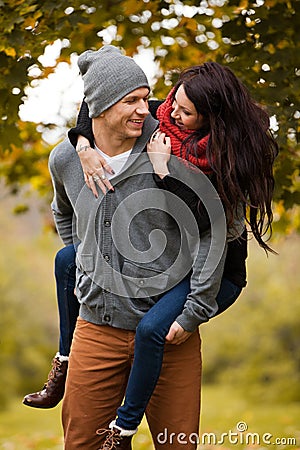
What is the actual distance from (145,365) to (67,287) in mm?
498

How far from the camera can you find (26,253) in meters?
19.0

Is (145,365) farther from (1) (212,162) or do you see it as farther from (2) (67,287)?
(1) (212,162)

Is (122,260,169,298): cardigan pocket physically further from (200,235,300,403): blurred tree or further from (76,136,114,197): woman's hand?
(200,235,300,403): blurred tree

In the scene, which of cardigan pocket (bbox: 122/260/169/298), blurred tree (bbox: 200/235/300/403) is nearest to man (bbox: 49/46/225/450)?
cardigan pocket (bbox: 122/260/169/298)

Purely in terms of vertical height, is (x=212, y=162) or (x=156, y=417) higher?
(x=212, y=162)

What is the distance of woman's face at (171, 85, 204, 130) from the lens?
96.2 inches

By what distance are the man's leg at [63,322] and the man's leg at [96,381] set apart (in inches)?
7.8

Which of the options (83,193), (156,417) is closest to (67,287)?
(83,193)

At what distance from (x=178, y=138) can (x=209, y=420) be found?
8.74 metres

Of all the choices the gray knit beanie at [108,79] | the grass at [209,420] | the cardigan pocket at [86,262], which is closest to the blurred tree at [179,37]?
the gray knit beanie at [108,79]

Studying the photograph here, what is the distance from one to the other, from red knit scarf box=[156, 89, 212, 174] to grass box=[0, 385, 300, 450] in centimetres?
452

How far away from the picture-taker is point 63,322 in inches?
113

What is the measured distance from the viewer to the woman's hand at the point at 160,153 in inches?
98.5

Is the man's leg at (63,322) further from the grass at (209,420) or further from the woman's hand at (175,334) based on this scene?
the grass at (209,420)
